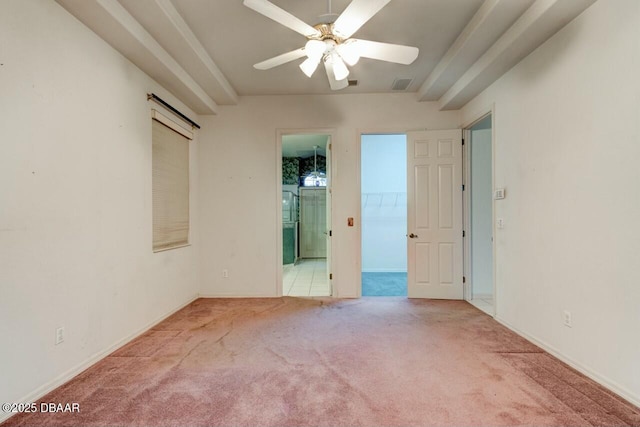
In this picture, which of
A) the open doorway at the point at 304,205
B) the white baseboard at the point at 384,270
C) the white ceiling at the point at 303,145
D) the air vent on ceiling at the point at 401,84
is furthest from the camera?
the open doorway at the point at 304,205

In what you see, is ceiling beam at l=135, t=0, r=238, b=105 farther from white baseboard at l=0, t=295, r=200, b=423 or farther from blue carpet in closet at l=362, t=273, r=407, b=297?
blue carpet in closet at l=362, t=273, r=407, b=297

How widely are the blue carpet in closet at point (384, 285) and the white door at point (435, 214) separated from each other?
0.45 meters

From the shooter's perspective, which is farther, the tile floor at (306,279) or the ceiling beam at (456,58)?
the tile floor at (306,279)

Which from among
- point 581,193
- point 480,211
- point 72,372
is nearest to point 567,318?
point 581,193

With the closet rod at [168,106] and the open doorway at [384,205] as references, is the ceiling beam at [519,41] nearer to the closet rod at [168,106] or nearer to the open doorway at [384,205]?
the open doorway at [384,205]

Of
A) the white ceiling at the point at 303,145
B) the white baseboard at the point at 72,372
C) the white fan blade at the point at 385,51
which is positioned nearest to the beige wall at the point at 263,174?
the white baseboard at the point at 72,372

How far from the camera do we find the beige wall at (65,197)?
1.56m

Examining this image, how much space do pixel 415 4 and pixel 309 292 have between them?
3.50m

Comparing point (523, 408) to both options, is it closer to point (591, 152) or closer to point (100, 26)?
point (591, 152)

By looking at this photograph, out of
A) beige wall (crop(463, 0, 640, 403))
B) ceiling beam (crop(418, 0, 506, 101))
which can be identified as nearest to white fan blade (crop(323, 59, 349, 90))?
ceiling beam (crop(418, 0, 506, 101))

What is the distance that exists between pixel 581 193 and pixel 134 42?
11.6 ft

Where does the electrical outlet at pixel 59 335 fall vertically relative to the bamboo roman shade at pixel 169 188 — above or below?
below

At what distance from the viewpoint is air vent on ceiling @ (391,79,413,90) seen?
133 inches

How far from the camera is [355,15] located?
158cm
